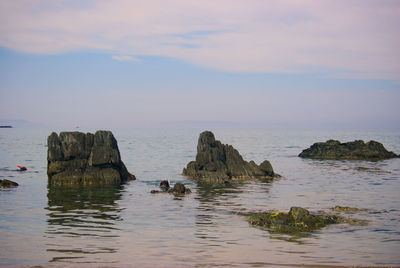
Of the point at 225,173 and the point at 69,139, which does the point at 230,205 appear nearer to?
the point at 225,173

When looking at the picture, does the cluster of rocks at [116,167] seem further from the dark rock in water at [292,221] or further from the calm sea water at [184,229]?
the calm sea water at [184,229]

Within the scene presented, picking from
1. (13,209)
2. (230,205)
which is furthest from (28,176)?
(230,205)

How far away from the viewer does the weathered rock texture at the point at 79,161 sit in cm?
4250

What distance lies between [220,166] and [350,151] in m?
46.7

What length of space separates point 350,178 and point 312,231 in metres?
31.2

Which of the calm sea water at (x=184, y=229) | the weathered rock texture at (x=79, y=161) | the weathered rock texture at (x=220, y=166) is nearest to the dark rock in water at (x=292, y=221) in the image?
the calm sea water at (x=184, y=229)

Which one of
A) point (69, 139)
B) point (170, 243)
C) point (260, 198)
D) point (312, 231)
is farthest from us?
point (69, 139)

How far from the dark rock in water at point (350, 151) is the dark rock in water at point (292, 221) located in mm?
64870

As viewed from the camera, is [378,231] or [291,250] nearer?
[291,250]

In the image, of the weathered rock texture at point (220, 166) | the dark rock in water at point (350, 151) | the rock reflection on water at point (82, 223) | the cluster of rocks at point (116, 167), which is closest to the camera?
the rock reflection on water at point (82, 223)

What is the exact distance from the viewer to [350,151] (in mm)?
87312

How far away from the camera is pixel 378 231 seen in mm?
23016

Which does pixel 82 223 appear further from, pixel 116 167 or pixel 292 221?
pixel 116 167

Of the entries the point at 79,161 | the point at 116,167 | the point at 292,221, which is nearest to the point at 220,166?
the point at 116,167
